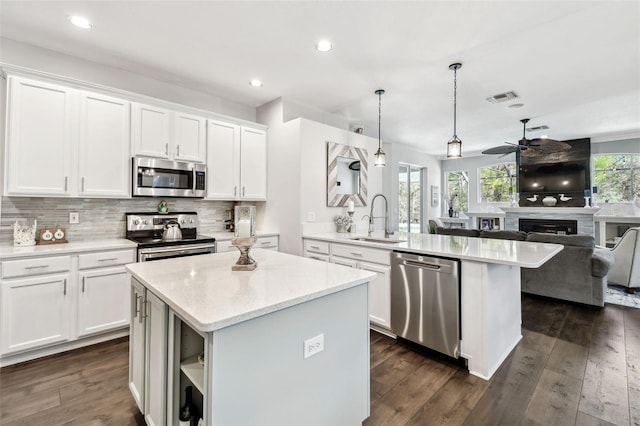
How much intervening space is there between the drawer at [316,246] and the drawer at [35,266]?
91.8 inches

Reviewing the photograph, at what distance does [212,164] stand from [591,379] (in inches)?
162

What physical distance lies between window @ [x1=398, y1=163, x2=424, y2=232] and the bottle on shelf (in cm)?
643

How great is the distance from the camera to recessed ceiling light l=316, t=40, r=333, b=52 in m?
2.65

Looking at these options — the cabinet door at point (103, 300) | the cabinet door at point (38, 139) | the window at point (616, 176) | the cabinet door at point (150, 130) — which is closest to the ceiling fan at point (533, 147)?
the window at point (616, 176)

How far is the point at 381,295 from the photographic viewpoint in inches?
A: 113

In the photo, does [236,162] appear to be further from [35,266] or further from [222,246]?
[35,266]

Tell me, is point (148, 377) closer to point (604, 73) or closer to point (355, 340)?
point (355, 340)

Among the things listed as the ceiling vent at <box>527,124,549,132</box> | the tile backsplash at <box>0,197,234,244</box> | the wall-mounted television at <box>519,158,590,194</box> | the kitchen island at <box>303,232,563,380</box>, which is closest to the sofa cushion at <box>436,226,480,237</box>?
the kitchen island at <box>303,232,563,380</box>

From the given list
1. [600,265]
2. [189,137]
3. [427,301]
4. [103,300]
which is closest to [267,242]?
[189,137]

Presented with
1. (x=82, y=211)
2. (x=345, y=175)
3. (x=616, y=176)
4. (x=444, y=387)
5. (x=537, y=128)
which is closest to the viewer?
(x=444, y=387)

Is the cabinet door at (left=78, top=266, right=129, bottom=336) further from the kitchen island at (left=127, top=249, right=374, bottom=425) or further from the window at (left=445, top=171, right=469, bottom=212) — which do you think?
the window at (left=445, top=171, right=469, bottom=212)

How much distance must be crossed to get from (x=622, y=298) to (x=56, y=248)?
21.6 ft

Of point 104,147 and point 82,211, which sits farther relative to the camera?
point 82,211

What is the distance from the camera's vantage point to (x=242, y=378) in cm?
109
